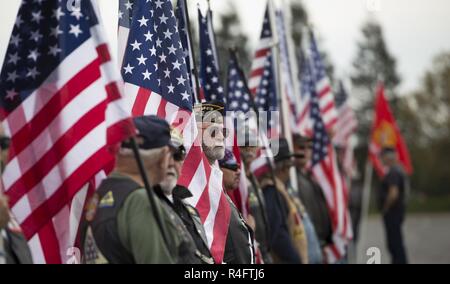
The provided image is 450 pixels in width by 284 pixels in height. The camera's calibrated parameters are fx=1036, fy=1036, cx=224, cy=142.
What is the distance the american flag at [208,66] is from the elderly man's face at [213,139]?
1.74 m

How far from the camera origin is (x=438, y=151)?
221ft

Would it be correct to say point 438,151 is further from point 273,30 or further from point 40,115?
point 40,115

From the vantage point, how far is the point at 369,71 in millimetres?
74125

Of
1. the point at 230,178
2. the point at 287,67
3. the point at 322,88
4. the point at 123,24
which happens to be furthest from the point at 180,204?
the point at 322,88

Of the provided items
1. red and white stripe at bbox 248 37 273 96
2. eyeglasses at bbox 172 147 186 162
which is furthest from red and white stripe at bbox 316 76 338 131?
eyeglasses at bbox 172 147 186 162

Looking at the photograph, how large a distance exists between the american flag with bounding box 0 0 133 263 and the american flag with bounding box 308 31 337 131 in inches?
405

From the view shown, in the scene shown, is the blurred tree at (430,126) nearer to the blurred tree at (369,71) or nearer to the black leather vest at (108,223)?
the blurred tree at (369,71)

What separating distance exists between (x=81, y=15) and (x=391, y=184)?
12.7 metres

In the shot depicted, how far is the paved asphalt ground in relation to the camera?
19.4m

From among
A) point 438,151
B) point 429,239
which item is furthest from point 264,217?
point 438,151

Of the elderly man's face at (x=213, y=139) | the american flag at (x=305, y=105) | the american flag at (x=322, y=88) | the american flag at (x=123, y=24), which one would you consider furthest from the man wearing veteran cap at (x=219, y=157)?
the american flag at (x=322, y=88)

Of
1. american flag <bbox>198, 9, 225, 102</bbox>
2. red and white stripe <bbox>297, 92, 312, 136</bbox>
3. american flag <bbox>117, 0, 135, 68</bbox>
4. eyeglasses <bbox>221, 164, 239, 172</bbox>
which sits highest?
american flag <bbox>117, 0, 135, 68</bbox>

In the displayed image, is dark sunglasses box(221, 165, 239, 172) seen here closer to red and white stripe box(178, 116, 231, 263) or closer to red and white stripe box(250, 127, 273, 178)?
red and white stripe box(178, 116, 231, 263)

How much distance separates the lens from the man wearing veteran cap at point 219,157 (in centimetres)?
735
